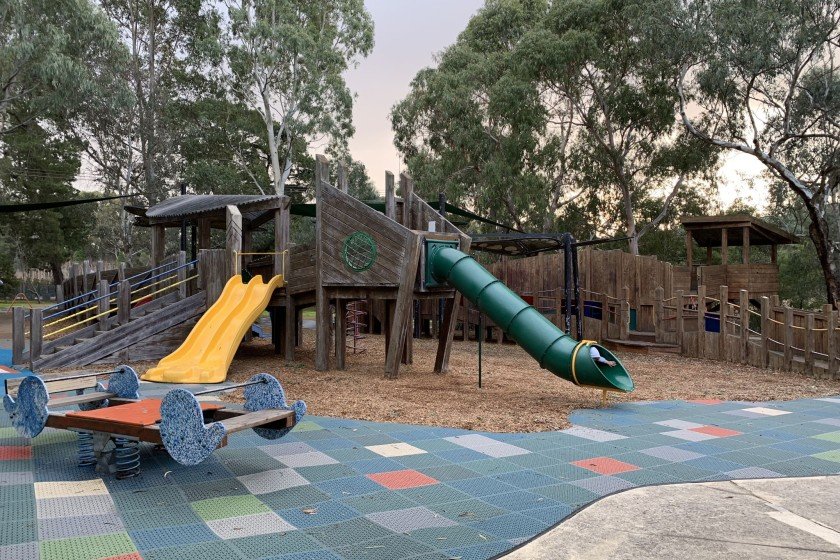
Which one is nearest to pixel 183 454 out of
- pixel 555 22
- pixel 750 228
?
pixel 750 228

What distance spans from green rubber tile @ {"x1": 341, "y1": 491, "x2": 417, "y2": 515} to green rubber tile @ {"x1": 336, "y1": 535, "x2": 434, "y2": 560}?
21.9 inches

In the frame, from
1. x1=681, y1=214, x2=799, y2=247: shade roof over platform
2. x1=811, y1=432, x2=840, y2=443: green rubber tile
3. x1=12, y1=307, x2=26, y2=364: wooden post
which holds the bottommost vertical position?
x1=811, y1=432, x2=840, y2=443: green rubber tile

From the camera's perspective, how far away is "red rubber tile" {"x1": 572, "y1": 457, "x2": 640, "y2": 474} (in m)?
5.78

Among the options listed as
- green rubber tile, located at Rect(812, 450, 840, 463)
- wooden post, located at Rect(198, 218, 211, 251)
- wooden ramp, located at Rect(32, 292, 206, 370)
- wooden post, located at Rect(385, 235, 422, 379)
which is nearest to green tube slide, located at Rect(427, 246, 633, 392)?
wooden post, located at Rect(385, 235, 422, 379)

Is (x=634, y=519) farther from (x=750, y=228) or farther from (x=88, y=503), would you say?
(x=750, y=228)

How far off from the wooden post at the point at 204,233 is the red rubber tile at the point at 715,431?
13.3 meters

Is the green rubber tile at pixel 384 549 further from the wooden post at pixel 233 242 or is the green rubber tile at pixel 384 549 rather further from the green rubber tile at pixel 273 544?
the wooden post at pixel 233 242

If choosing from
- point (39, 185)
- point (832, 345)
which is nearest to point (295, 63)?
point (39, 185)

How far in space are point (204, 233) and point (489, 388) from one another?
10.3 m

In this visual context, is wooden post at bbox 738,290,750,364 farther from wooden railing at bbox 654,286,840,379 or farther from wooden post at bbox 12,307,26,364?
wooden post at bbox 12,307,26,364

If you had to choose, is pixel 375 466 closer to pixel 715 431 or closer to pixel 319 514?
pixel 319 514

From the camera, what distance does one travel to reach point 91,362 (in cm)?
1199

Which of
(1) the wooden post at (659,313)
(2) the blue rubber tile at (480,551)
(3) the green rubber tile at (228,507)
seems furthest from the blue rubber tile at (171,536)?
(1) the wooden post at (659,313)

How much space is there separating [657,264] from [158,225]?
13.5 meters
